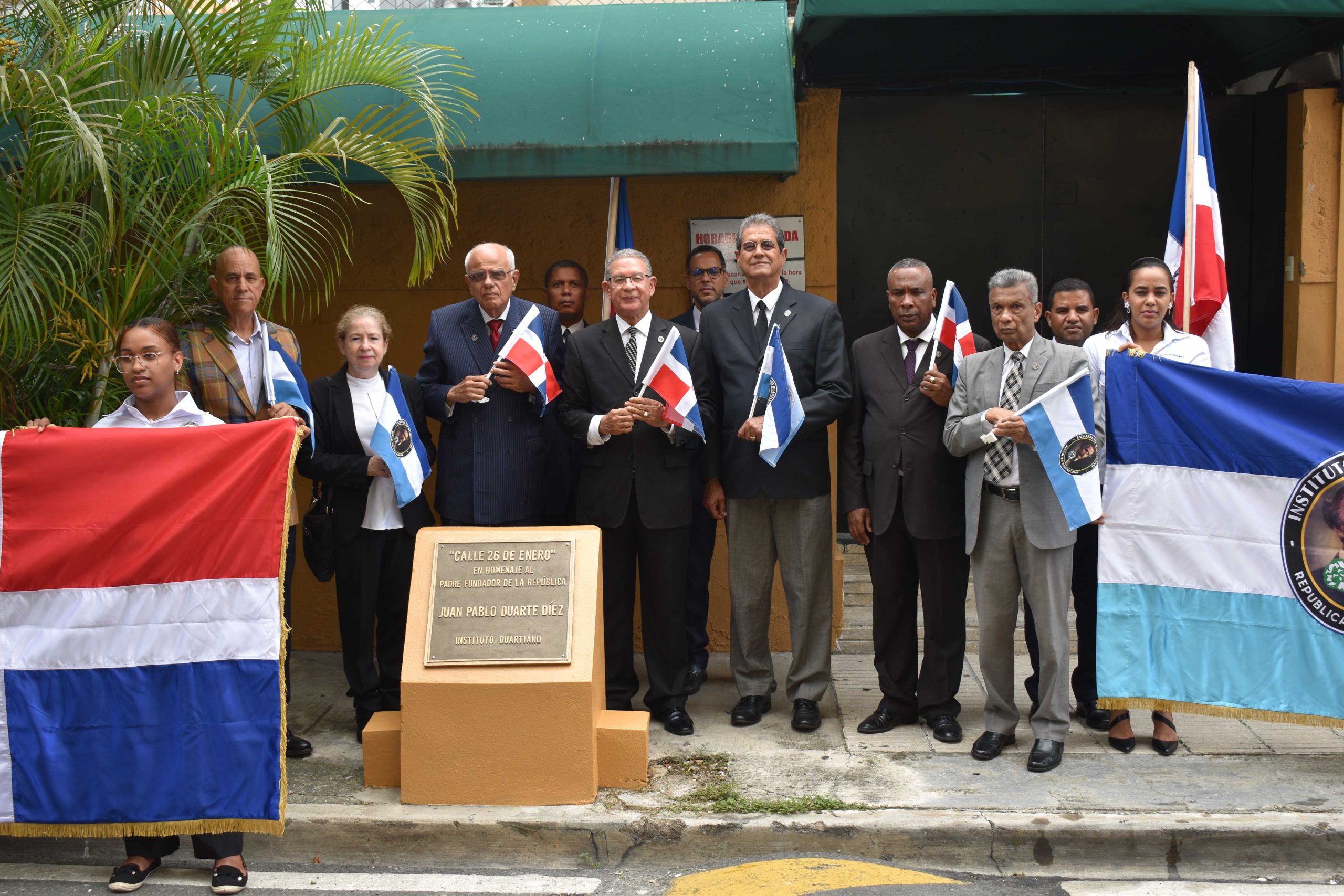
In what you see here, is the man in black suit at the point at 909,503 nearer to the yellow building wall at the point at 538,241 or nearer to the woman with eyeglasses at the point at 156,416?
the yellow building wall at the point at 538,241

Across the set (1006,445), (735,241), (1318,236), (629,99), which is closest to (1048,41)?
(1318,236)

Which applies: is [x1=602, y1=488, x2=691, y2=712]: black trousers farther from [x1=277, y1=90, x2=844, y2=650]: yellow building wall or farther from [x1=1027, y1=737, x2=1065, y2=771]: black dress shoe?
[x1=1027, y1=737, x2=1065, y2=771]: black dress shoe

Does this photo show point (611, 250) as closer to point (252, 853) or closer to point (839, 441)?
point (839, 441)

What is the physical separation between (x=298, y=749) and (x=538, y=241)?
3331 millimetres

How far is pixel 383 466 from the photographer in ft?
18.2

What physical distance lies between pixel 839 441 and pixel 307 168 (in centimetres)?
321

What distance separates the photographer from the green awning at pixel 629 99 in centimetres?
631

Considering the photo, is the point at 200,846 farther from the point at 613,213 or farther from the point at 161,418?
the point at 613,213

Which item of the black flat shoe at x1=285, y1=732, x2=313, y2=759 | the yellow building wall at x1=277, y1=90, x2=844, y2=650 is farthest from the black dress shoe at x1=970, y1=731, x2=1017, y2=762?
the black flat shoe at x1=285, y1=732, x2=313, y2=759

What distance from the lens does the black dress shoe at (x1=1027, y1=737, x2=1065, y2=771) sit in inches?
208

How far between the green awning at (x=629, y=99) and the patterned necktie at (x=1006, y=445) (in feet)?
5.66

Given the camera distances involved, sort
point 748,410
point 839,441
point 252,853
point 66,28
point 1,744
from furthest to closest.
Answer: point 839,441
point 748,410
point 66,28
point 252,853
point 1,744

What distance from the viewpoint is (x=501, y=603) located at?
5.16 meters

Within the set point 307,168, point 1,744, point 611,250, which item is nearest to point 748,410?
point 611,250
